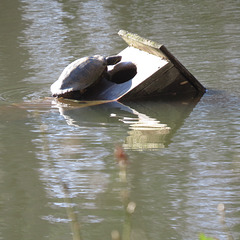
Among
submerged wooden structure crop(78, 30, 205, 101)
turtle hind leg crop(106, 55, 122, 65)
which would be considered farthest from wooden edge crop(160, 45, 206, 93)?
turtle hind leg crop(106, 55, 122, 65)

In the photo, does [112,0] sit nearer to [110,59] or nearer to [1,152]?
[110,59]

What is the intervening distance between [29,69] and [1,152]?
401cm

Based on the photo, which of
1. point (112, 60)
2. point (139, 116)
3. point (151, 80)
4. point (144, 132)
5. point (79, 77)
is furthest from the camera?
point (112, 60)

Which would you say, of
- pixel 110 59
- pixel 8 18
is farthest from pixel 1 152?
pixel 8 18

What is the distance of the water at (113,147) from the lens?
3686 millimetres

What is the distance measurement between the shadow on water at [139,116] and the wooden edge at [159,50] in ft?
0.94

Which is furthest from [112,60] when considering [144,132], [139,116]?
[144,132]

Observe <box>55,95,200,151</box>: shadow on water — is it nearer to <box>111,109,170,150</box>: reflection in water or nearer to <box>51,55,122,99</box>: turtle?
<box>111,109,170,150</box>: reflection in water

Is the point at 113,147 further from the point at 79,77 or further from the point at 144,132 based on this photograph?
the point at 79,77

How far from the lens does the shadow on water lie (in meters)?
5.57

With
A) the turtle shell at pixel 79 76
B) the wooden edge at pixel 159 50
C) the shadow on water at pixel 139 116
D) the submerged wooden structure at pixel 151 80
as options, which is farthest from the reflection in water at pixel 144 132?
the turtle shell at pixel 79 76

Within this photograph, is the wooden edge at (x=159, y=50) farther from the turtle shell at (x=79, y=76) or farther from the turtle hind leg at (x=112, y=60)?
the turtle shell at (x=79, y=76)

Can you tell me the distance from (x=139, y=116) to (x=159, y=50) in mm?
878

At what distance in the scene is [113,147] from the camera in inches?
211
